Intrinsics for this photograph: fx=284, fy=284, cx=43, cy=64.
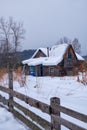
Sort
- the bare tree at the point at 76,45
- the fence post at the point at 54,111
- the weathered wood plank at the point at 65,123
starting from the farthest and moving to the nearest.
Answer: the bare tree at the point at 76,45, the fence post at the point at 54,111, the weathered wood plank at the point at 65,123

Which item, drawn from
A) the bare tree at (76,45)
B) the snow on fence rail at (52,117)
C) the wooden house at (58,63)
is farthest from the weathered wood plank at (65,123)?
the bare tree at (76,45)

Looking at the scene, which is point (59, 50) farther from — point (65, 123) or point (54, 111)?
point (65, 123)

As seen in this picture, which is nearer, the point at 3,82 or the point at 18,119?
the point at 18,119

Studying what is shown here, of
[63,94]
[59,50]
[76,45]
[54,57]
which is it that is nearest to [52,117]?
[63,94]

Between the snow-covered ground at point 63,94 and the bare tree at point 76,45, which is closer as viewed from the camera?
the snow-covered ground at point 63,94

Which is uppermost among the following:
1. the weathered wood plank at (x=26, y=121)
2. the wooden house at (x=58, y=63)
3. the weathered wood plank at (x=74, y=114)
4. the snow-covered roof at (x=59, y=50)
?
the snow-covered roof at (x=59, y=50)

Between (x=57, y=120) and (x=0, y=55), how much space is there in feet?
187

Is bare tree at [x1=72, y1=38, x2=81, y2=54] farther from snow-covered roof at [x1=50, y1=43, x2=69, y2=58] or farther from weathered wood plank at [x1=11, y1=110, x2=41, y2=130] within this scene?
weathered wood plank at [x1=11, y1=110, x2=41, y2=130]

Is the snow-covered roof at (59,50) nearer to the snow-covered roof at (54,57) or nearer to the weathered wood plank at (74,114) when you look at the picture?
the snow-covered roof at (54,57)

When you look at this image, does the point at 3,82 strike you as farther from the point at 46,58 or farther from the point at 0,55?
the point at 0,55

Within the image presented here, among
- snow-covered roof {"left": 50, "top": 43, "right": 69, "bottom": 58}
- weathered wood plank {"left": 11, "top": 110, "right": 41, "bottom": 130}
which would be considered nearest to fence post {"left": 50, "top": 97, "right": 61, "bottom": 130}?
weathered wood plank {"left": 11, "top": 110, "right": 41, "bottom": 130}

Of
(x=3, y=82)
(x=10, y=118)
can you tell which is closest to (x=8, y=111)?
(x=10, y=118)

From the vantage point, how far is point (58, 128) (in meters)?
5.54

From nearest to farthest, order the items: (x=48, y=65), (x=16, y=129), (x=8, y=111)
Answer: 1. (x=16, y=129)
2. (x=8, y=111)
3. (x=48, y=65)
